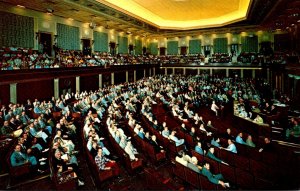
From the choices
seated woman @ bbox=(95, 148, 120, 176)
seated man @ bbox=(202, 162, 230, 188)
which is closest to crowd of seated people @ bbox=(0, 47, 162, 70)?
seated woman @ bbox=(95, 148, 120, 176)

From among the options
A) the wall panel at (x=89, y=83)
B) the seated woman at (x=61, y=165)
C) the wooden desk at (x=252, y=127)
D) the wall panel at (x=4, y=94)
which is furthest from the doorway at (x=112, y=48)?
the seated woman at (x=61, y=165)

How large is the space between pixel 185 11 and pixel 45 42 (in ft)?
43.7

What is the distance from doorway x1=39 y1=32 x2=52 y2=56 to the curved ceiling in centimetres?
527

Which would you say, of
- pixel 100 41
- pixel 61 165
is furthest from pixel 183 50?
pixel 61 165

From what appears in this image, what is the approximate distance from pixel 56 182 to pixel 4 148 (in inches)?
107

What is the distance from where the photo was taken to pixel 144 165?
6566mm

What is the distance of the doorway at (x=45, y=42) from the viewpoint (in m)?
16.0

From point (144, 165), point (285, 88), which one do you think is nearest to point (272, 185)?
point (144, 165)

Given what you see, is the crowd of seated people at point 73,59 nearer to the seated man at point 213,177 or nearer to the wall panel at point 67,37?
the wall panel at point 67,37

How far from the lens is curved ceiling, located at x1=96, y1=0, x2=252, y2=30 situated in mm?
18016

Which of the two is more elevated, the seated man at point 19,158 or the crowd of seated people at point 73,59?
the crowd of seated people at point 73,59

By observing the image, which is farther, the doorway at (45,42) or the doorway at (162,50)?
the doorway at (162,50)

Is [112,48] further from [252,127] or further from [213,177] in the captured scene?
[213,177]

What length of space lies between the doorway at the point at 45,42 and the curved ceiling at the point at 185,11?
17.3 feet
